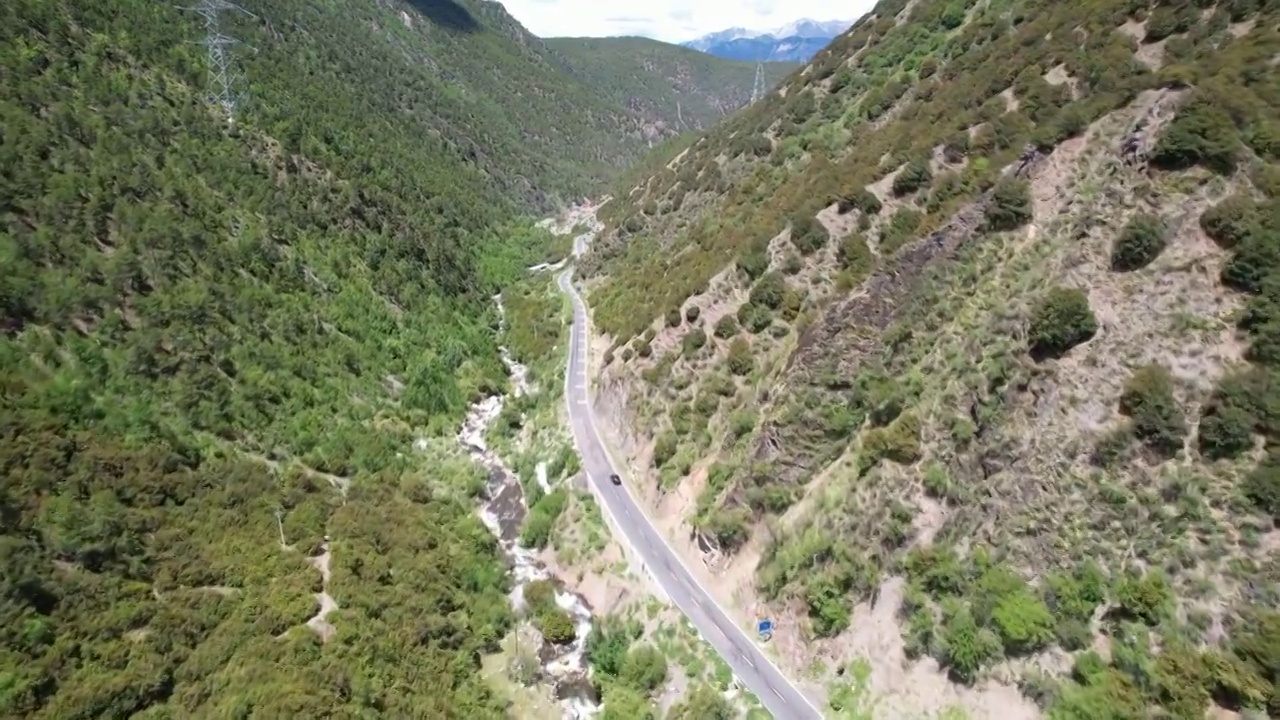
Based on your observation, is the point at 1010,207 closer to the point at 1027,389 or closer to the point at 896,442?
the point at 1027,389

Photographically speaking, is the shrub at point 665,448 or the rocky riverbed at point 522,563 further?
the shrub at point 665,448

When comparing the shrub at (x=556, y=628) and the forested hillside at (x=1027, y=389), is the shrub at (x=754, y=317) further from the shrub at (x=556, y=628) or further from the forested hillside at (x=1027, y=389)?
the shrub at (x=556, y=628)

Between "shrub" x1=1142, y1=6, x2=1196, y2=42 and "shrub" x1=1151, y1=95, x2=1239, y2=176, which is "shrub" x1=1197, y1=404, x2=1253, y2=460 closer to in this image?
"shrub" x1=1151, y1=95, x2=1239, y2=176

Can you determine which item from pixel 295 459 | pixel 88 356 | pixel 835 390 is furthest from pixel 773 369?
pixel 88 356

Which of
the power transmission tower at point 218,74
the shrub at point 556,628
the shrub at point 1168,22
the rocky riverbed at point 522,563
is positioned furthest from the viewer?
the power transmission tower at point 218,74

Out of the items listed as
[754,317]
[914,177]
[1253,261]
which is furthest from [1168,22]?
[754,317]

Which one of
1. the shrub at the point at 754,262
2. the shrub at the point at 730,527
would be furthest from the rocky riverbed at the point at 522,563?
the shrub at the point at 754,262
